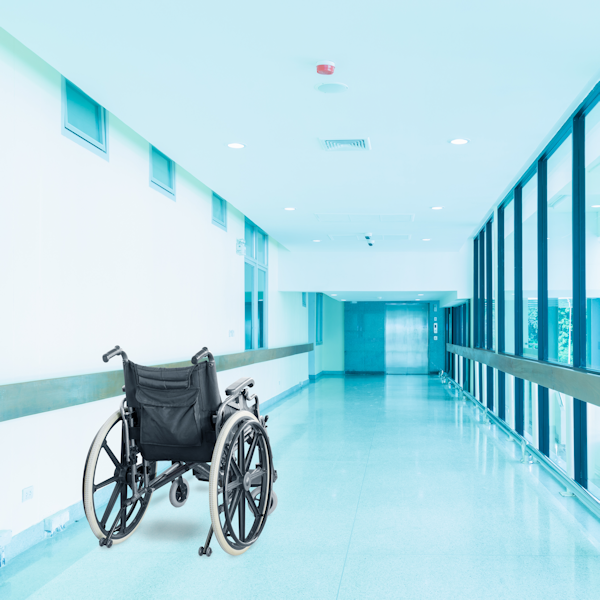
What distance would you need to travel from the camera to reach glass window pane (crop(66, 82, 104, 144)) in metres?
3.93

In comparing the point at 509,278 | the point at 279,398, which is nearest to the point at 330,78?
the point at 509,278

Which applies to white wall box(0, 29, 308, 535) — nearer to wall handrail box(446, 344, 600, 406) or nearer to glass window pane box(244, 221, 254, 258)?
glass window pane box(244, 221, 254, 258)

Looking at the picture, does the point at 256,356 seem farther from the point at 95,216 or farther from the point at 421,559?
the point at 421,559

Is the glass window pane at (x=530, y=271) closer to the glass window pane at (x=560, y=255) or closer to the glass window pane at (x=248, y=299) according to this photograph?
the glass window pane at (x=560, y=255)

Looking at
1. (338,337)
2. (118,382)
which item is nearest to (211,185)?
(118,382)

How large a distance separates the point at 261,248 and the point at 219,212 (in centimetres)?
247

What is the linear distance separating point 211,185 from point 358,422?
3.94 meters

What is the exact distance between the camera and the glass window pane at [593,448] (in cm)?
420

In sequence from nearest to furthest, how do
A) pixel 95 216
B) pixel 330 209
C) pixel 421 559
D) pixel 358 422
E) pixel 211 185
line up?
pixel 421 559
pixel 95 216
pixel 211 185
pixel 330 209
pixel 358 422

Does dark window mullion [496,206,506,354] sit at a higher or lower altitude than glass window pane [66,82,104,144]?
lower

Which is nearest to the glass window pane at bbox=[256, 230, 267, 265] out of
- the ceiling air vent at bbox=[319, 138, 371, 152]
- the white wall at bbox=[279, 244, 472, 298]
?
the white wall at bbox=[279, 244, 472, 298]

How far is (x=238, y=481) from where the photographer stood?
3.25 meters

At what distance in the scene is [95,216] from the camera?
4207 mm

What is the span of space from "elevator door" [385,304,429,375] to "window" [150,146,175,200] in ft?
42.3
